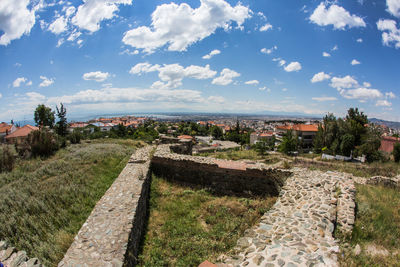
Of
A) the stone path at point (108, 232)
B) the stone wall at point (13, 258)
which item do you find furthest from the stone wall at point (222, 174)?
the stone wall at point (13, 258)

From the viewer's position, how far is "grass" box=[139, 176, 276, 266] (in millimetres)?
3814

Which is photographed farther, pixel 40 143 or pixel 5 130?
pixel 5 130

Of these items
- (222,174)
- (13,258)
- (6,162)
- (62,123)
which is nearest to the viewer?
(13,258)

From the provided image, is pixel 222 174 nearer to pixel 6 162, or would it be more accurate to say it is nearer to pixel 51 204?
pixel 51 204

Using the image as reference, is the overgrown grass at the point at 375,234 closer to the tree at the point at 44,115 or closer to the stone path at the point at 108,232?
the stone path at the point at 108,232

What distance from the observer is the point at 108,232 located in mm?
3672

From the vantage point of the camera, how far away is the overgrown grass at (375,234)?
3010mm

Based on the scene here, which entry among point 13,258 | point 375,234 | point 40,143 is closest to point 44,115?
point 40,143

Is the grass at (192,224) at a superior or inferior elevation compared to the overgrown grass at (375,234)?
inferior

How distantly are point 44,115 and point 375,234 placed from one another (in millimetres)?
43651

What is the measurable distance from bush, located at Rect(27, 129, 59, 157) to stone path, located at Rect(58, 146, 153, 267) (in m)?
10.4

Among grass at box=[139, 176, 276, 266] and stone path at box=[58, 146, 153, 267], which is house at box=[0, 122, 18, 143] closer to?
grass at box=[139, 176, 276, 266]

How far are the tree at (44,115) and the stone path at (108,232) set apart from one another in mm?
37739

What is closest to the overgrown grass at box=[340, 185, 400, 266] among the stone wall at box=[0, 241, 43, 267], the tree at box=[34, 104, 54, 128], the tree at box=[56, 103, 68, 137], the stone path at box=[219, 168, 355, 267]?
the stone path at box=[219, 168, 355, 267]
